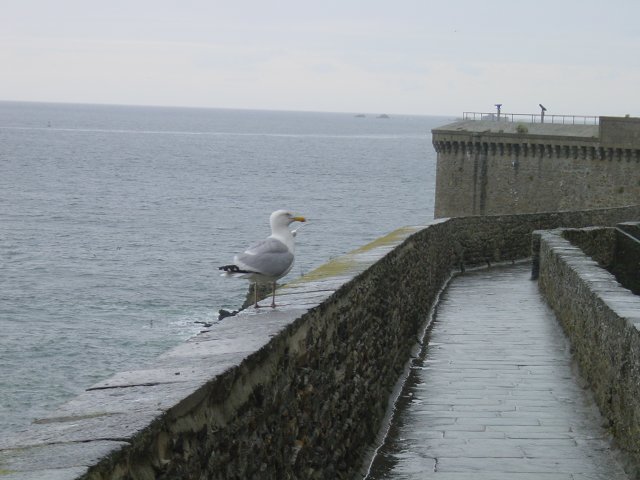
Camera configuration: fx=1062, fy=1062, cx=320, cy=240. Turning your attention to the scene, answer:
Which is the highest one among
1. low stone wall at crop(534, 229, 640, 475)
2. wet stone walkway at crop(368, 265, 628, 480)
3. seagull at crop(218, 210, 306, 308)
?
seagull at crop(218, 210, 306, 308)

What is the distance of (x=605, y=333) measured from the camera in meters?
7.91

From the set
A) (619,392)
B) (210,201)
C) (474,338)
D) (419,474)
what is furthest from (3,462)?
(210,201)

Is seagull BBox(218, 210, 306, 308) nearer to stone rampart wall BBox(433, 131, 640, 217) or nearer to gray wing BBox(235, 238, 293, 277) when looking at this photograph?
gray wing BBox(235, 238, 293, 277)

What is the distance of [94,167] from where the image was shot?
107 meters

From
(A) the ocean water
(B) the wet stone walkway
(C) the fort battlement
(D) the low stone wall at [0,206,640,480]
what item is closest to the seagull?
(D) the low stone wall at [0,206,640,480]

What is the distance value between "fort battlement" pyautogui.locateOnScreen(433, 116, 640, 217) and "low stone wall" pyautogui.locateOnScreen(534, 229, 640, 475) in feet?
106

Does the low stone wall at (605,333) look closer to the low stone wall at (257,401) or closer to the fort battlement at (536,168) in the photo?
the low stone wall at (257,401)

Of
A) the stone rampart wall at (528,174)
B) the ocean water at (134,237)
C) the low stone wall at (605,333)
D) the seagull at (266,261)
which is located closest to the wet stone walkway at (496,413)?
the low stone wall at (605,333)

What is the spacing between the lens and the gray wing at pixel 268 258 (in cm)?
542

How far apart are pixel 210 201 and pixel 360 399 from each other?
2788 inches

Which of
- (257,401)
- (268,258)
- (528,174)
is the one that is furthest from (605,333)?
(528,174)

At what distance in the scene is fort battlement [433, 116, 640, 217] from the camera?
4416cm

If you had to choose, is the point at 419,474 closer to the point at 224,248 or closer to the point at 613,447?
the point at 613,447

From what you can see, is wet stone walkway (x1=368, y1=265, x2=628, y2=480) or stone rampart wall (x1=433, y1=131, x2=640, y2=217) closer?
wet stone walkway (x1=368, y1=265, x2=628, y2=480)
